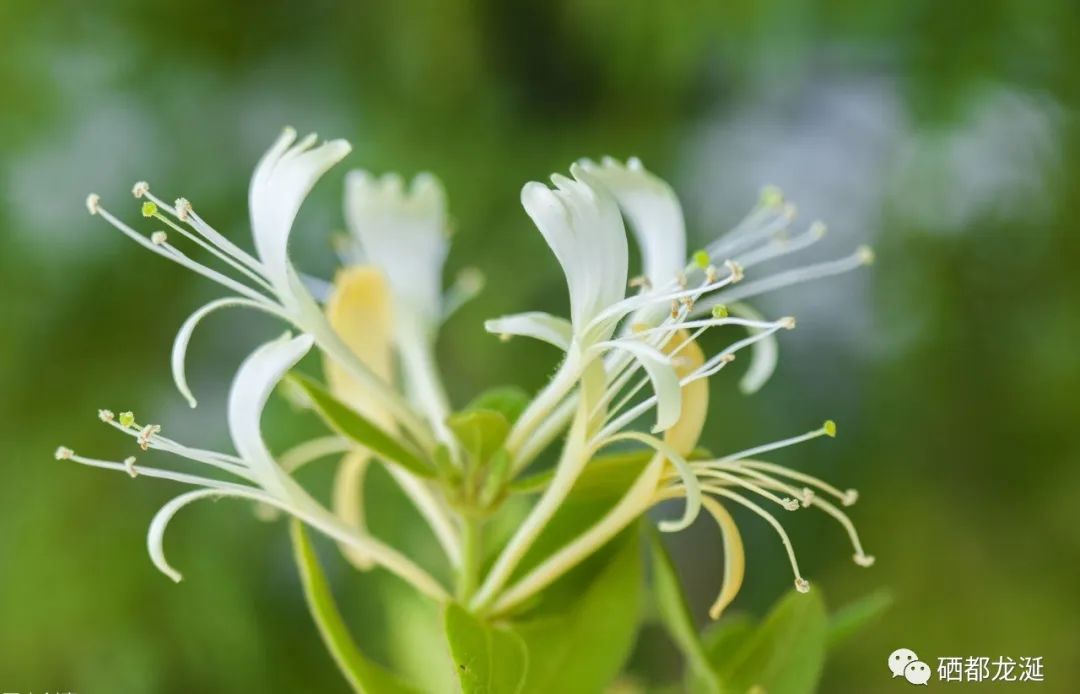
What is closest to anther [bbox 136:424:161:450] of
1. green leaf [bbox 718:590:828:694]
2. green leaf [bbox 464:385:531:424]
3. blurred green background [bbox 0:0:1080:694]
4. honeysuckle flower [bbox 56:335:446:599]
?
honeysuckle flower [bbox 56:335:446:599]

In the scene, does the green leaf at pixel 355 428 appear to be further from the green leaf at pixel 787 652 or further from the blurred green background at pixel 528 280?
the blurred green background at pixel 528 280

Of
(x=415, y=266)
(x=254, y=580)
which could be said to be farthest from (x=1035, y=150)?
(x=254, y=580)

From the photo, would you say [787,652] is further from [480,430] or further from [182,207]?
[182,207]

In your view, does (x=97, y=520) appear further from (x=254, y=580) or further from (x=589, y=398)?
(x=589, y=398)

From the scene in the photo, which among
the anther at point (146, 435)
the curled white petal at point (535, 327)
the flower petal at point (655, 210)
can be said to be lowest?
the anther at point (146, 435)

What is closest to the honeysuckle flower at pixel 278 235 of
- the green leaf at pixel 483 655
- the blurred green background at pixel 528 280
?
the green leaf at pixel 483 655

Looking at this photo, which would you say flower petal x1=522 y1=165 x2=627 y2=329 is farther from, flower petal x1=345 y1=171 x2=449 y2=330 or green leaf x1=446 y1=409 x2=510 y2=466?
flower petal x1=345 y1=171 x2=449 y2=330

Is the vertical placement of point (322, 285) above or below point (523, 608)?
above
